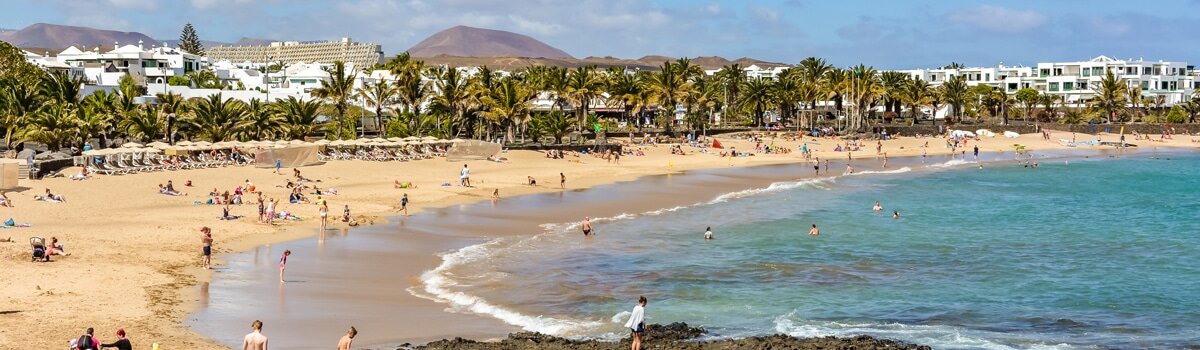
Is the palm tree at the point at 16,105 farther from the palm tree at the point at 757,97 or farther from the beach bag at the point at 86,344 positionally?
the palm tree at the point at 757,97

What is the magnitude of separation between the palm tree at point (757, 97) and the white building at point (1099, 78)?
1468 inches

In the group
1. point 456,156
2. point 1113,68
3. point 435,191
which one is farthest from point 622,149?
point 1113,68

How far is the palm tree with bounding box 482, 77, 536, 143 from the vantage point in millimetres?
66125

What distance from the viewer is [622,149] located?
70875 mm

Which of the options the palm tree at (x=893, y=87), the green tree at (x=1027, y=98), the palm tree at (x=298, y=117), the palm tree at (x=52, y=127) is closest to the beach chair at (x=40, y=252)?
the palm tree at (x=52, y=127)

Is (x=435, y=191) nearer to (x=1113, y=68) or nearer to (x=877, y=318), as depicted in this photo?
(x=877, y=318)

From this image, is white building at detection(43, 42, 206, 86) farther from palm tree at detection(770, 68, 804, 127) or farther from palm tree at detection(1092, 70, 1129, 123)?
palm tree at detection(1092, 70, 1129, 123)

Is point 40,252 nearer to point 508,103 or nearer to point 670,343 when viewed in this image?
point 670,343

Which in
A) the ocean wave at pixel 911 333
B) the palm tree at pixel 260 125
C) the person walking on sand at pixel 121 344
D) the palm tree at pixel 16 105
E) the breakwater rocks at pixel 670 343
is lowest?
the ocean wave at pixel 911 333

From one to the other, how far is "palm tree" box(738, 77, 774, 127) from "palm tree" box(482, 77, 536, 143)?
31.4 m

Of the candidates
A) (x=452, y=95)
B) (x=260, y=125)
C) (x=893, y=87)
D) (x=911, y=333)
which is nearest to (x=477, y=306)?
(x=911, y=333)

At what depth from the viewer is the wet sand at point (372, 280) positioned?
63.7ft

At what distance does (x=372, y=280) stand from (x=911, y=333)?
1174 centimetres

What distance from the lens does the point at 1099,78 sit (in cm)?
12775
